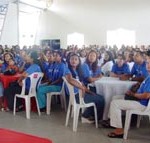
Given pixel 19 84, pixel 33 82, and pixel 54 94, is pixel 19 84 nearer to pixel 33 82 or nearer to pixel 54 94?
pixel 33 82

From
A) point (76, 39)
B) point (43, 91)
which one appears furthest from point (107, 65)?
point (76, 39)

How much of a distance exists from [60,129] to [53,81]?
134 cm

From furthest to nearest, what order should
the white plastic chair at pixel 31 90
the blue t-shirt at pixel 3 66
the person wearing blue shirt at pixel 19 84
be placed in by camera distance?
the blue t-shirt at pixel 3 66
the person wearing blue shirt at pixel 19 84
the white plastic chair at pixel 31 90

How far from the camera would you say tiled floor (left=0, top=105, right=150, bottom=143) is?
12.5ft

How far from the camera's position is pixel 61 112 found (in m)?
5.27

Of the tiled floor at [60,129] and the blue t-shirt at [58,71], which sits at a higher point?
the blue t-shirt at [58,71]

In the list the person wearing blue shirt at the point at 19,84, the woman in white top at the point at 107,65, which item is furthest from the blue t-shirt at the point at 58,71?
the woman in white top at the point at 107,65

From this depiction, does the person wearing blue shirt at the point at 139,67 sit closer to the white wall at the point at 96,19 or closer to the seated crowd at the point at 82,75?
the seated crowd at the point at 82,75

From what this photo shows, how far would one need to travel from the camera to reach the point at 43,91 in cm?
520

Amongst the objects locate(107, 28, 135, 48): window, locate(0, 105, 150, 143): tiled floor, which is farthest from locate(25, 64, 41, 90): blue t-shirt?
locate(107, 28, 135, 48): window

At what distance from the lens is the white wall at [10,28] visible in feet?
47.5

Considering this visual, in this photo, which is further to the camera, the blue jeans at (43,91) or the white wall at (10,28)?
the white wall at (10,28)

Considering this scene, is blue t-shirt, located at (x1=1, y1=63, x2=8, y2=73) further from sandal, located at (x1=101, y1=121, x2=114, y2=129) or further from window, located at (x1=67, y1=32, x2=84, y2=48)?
window, located at (x1=67, y1=32, x2=84, y2=48)

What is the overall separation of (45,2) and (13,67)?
12314 millimetres
